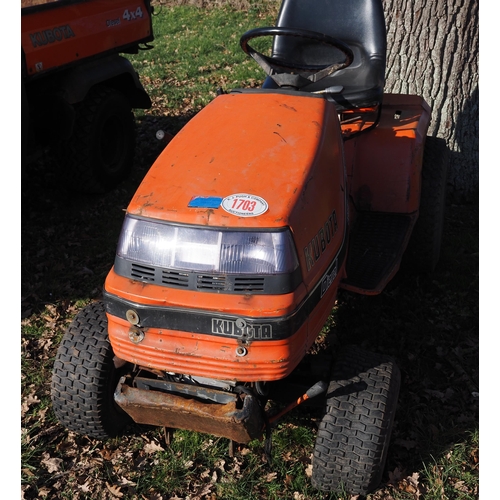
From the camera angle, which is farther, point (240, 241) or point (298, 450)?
point (298, 450)

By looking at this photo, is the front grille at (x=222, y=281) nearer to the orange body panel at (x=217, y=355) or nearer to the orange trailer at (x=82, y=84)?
the orange body panel at (x=217, y=355)

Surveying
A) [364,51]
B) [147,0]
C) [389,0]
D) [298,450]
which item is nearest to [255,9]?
[147,0]

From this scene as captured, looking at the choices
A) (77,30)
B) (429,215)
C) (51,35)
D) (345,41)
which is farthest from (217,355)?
(77,30)

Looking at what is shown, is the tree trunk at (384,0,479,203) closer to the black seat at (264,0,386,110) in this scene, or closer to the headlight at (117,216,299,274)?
the black seat at (264,0,386,110)

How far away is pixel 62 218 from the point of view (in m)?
5.45

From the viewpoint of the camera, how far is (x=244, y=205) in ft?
8.55

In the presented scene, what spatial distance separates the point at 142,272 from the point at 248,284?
1.49ft

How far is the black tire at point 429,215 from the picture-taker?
13.5 feet

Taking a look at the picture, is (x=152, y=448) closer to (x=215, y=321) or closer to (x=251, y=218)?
(x=215, y=321)

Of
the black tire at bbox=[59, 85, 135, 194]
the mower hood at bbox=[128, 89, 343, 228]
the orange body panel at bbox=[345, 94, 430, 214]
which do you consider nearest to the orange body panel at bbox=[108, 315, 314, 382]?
the mower hood at bbox=[128, 89, 343, 228]

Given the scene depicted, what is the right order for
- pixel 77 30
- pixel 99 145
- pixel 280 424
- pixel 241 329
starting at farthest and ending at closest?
1. pixel 99 145
2. pixel 77 30
3. pixel 280 424
4. pixel 241 329

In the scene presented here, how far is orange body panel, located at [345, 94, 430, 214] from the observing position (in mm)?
3910

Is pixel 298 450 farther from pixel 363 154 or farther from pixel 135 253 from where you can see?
pixel 363 154

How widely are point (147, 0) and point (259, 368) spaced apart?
14.8 ft
